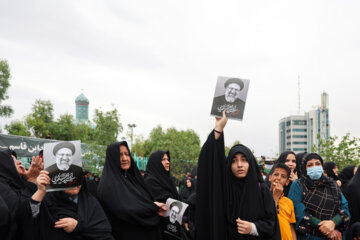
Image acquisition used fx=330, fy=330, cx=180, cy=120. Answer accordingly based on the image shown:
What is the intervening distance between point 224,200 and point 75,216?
1.36m

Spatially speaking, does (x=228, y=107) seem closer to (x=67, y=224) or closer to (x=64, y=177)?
(x=64, y=177)

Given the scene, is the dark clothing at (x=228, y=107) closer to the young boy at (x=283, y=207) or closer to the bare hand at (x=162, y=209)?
the young boy at (x=283, y=207)

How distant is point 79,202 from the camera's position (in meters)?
3.12

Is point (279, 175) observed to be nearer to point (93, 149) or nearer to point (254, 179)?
point (254, 179)

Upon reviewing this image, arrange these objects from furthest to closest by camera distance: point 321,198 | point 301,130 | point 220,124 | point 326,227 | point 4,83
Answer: point 301,130
point 4,83
point 321,198
point 326,227
point 220,124

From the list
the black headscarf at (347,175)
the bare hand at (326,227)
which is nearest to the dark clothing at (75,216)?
the bare hand at (326,227)

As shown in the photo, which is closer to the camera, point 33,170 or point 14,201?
point 14,201

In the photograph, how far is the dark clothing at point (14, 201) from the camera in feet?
8.93

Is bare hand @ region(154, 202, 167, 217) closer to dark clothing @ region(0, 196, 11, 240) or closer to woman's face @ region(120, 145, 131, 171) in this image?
woman's face @ region(120, 145, 131, 171)

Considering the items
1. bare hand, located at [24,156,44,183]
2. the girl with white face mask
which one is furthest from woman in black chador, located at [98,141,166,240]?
the girl with white face mask

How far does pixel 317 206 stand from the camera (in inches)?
142

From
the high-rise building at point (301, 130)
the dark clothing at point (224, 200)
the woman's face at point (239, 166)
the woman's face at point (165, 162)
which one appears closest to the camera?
the dark clothing at point (224, 200)

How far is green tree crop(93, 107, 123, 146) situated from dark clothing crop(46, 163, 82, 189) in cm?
1082

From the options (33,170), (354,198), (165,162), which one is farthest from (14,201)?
(354,198)
